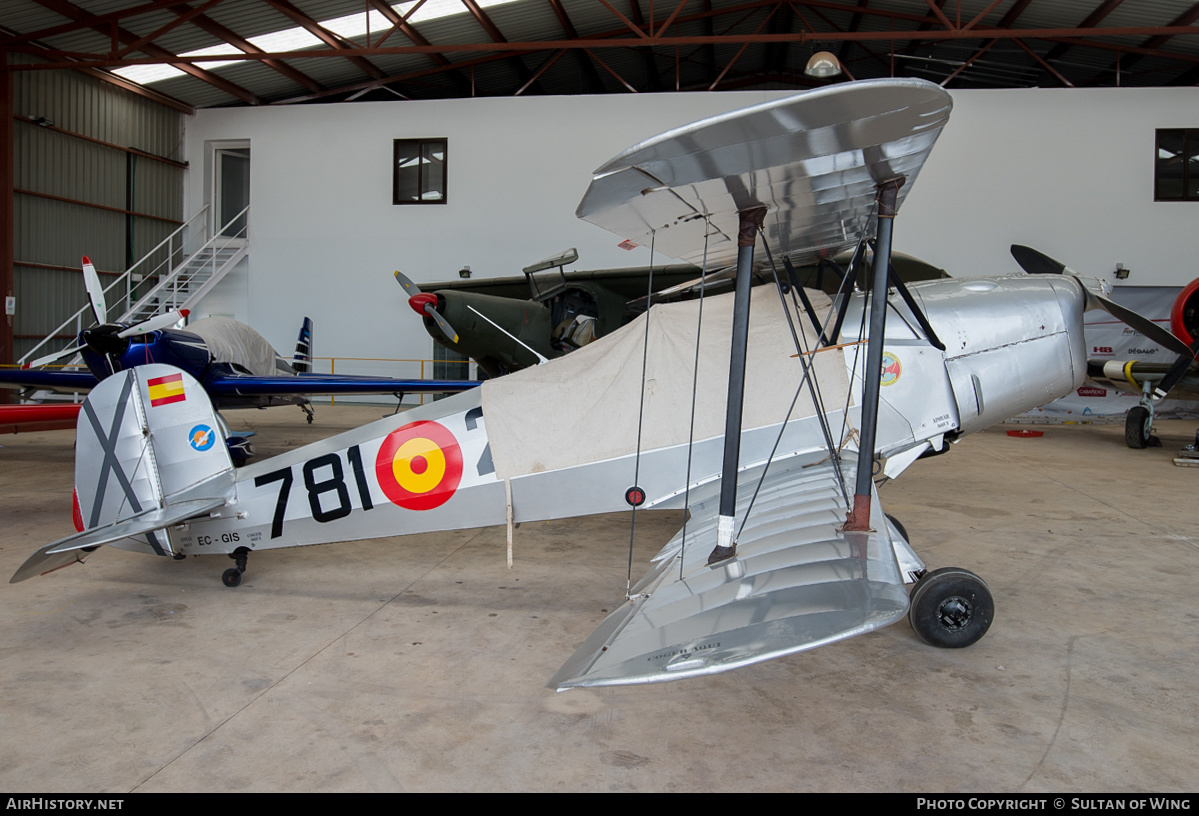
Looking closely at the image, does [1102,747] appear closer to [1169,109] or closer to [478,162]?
[478,162]

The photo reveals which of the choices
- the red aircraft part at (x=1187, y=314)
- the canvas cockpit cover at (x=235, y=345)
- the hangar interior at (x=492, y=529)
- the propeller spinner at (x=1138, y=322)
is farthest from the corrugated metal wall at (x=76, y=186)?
the red aircraft part at (x=1187, y=314)

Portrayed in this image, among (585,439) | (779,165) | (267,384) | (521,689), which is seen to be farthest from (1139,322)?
(267,384)

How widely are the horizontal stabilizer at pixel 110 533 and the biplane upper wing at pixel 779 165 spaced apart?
2.79 meters

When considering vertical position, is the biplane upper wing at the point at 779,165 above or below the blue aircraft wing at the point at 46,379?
above

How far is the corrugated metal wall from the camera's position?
58.3ft

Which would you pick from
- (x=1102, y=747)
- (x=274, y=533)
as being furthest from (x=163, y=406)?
(x=1102, y=747)

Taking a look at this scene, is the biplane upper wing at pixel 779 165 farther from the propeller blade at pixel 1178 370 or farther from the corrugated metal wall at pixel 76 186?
the corrugated metal wall at pixel 76 186

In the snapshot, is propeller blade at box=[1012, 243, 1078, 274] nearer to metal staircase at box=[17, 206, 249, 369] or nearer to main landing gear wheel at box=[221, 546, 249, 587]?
main landing gear wheel at box=[221, 546, 249, 587]

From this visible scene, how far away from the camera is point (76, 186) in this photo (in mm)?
18969

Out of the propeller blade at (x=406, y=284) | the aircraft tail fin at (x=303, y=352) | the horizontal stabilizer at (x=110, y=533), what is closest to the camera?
the horizontal stabilizer at (x=110, y=533)

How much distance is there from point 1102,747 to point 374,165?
65.3 feet

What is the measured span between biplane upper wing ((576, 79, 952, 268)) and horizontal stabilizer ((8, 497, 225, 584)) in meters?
2.79

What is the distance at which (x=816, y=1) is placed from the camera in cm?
1845

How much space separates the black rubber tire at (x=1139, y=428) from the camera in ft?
39.0
